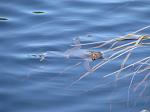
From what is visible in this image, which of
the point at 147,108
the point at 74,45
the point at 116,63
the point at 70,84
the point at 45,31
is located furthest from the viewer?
the point at 45,31

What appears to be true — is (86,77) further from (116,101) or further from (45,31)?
(45,31)

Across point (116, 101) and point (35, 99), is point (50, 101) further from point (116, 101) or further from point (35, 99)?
point (116, 101)

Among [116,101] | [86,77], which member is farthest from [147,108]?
[86,77]

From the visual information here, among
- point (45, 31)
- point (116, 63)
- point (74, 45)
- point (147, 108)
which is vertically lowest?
point (147, 108)

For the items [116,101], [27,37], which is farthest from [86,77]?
[27,37]

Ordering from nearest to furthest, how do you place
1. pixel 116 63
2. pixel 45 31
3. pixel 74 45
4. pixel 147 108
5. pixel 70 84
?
pixel 147 108, pixel 70 84, pixel 116 63, pixel 74 45, pixel 45 31

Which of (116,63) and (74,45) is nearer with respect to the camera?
(116,63)

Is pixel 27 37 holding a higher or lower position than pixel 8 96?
higher
